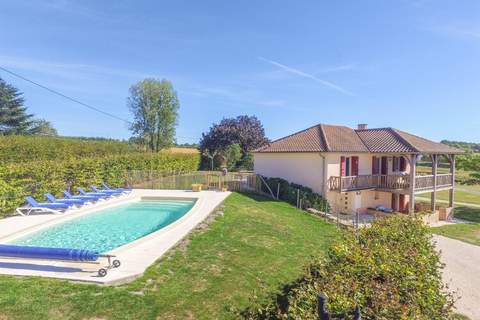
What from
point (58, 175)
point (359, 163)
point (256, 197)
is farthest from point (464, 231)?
point (58, 175)

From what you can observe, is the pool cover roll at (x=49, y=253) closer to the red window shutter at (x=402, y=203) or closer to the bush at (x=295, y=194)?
the bush at (x=295, y=194)

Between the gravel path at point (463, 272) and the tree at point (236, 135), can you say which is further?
the tree at point (236, 135)

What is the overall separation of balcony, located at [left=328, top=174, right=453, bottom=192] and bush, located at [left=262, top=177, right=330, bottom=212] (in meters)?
1.56

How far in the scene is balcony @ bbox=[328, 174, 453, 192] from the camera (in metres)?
21.0

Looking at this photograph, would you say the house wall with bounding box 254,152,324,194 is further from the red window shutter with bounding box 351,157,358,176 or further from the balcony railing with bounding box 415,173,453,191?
the balcony railing with bounding box 415,173,453,191

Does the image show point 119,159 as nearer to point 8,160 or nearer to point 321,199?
point 8,160

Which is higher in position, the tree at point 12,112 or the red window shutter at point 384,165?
the tree at point 12,112

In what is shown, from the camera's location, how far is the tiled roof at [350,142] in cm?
2217

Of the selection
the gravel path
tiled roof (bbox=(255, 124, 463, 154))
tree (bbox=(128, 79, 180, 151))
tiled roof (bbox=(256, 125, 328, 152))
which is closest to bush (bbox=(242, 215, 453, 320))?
the gravel path

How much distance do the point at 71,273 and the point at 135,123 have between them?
45.1 m

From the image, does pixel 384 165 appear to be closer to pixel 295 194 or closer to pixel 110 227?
pixel 295 194

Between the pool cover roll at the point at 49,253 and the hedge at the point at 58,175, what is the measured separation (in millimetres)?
7597

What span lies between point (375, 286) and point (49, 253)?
8.08 metres

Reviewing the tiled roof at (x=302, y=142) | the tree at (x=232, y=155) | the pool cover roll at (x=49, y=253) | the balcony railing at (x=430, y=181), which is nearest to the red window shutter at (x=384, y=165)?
the balcony railing at (x=430, y=181)
